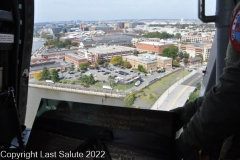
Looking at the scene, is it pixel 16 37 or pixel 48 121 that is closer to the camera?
pixel 48 121

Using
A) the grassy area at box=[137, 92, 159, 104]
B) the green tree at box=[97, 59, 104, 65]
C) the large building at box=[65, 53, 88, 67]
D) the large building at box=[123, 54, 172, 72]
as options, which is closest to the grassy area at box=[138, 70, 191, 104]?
the grassy area at box=[137, 92, 159, 104]

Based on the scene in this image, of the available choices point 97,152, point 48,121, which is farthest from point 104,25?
point 97,152

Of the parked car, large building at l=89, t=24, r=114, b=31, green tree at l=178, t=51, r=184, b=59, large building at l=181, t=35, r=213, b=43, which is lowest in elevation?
the parked car

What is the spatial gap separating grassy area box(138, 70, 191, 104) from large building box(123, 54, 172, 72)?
12cm

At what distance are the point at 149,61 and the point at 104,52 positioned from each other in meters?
0.43

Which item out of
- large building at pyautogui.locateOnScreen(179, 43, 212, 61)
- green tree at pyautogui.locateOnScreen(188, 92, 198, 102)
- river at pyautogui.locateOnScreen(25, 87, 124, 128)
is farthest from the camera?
large building at pyautogui.locateOnScreen(179, 43, 212, 61)

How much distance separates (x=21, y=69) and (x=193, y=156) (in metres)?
1.39

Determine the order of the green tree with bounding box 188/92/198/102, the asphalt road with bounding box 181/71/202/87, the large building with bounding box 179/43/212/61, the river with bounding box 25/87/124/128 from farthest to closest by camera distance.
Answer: the asphalt road with bounding box 181/71/202/87 < the large building with bounding box 179/43/212/61 < the green tree with bounding box 188/92/198/102 < the river with bounding box 25/87/124/128

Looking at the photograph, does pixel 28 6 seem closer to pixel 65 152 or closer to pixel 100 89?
pixel 100 89

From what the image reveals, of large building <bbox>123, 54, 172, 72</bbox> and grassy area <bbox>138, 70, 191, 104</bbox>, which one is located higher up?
large building <bbox>123, 54, 172, 72</bbox>

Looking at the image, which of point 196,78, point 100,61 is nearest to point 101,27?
point 100,61

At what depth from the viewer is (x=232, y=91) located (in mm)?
876

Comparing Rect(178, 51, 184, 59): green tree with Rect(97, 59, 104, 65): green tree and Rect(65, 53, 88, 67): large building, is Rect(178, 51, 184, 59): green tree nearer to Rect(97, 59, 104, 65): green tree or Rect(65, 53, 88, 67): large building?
Rect(97, 59, 104, 65): green tree

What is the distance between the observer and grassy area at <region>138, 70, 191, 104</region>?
2520 millimetres
